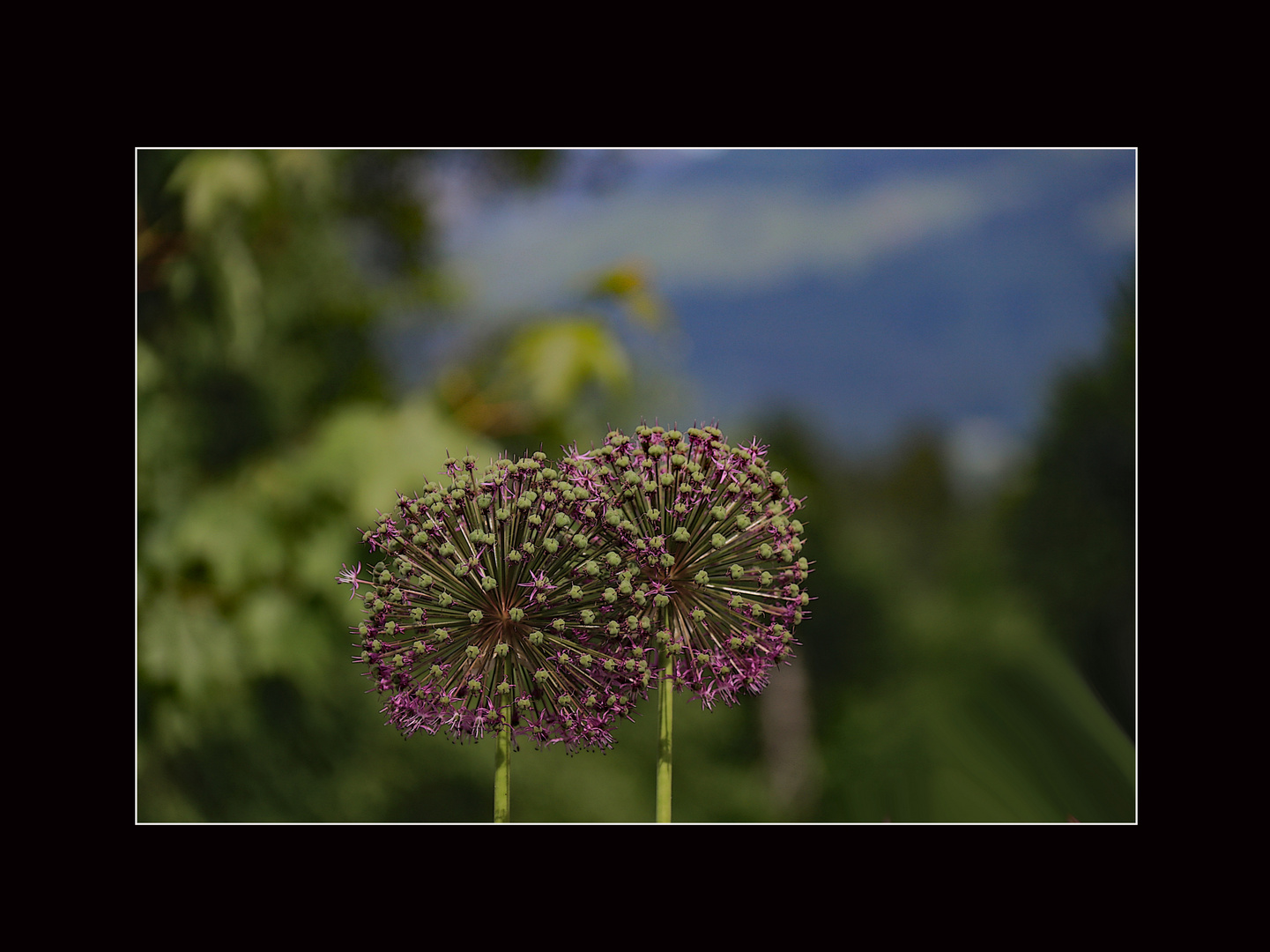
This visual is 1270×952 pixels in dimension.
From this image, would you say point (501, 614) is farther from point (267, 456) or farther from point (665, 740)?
point (267, 456)

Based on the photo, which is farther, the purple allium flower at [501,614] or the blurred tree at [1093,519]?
the blurred tree at [1093,519]

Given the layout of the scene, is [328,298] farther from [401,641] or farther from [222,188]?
[401,641]

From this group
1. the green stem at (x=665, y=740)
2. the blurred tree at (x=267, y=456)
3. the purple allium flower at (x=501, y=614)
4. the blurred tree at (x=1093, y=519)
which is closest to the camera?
the purple allium flower at (x=501, y=614)

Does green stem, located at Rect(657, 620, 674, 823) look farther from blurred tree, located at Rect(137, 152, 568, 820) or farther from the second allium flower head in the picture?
blurred tree, located at Rect(137, 152, 568, 820)

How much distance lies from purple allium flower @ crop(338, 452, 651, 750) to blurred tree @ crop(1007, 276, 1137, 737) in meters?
3.88

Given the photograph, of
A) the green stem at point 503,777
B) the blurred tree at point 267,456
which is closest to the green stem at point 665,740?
the green stem at point 503,777

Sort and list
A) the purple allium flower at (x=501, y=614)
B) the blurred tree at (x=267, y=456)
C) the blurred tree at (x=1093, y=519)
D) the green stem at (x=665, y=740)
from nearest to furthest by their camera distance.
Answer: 1. the purple allium flower at (x=501, y=614)
2. the green stem at (x=665, y=740)
3. the blurred tree at (x=1093, y=519)
4. the blurred tree at (x=267, y=456)

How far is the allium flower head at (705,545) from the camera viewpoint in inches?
145

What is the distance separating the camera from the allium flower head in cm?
369

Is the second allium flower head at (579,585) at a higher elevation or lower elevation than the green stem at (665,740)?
higher

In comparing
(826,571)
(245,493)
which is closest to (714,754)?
(826,571)

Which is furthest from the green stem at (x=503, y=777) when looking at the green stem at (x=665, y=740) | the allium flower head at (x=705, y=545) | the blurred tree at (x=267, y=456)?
the blurred tree at (x=267, y=456)

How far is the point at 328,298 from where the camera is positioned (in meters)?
6.96

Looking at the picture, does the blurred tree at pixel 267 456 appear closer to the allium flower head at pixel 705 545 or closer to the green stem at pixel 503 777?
the green stem at pixel 503 777
